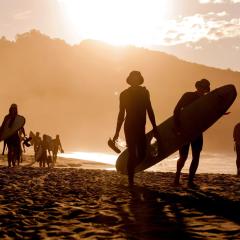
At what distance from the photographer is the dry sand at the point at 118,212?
4.60 meters

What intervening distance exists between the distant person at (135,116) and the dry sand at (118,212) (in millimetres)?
628

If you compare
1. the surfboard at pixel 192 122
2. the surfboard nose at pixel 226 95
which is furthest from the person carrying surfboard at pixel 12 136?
the surfboard nose at pixel 226 95

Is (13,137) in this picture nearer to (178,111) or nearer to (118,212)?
(178,111)

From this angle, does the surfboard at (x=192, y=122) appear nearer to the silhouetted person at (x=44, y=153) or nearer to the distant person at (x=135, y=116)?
the distant person at (x=135, y=116)

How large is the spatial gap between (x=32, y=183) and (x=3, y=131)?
19.9ft

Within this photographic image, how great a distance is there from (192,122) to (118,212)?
3.90 meters

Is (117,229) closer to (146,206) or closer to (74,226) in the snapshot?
(74,226)

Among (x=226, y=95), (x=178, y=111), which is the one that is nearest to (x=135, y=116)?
(x=178, y=111)

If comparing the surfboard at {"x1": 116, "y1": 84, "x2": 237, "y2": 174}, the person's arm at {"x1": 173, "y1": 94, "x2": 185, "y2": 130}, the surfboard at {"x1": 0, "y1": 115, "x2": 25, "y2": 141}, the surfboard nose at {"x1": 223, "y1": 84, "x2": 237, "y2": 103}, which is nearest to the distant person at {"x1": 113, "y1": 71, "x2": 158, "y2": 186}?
the person's arm at {"x1": 173, "y1": 94, "x2": 185, "y2": 130}

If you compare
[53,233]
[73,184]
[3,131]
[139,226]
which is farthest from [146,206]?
[3,131]

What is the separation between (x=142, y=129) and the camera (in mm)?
7867

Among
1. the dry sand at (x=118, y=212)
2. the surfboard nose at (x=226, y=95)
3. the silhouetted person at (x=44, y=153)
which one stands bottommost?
the dry sand at (x=118, y=212)

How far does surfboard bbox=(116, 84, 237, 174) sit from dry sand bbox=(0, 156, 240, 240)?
1.01 m

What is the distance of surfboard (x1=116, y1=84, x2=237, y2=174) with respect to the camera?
9000mm
